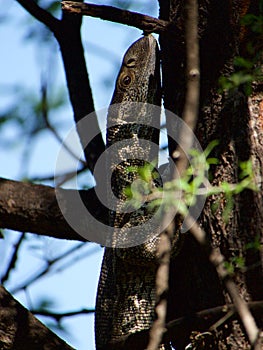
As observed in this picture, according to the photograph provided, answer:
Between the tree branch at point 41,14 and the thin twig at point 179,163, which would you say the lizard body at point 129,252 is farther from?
the thin twig at point 179,163

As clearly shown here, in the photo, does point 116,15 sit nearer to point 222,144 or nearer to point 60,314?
point 222,144

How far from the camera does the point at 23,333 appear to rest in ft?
12.8

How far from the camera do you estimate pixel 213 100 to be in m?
3.98

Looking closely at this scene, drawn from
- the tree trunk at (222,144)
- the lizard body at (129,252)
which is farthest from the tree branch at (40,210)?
the tree trunk at (222,144)

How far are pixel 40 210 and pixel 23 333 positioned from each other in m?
1.65

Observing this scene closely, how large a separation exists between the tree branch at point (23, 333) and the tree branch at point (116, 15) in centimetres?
148

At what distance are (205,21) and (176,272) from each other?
1.35 meters

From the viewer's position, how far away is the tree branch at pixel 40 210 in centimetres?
547

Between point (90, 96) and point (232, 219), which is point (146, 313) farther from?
point (90, 96)

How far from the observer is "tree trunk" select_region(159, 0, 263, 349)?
365cm

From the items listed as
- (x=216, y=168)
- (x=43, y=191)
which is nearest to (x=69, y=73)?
(x=43, y=191)

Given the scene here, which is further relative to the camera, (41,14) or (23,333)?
(41,14)

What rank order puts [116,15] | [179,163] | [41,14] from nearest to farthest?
[179,163]
[116,15]
[41,14]

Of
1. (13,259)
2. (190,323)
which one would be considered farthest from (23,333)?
(13,259)
